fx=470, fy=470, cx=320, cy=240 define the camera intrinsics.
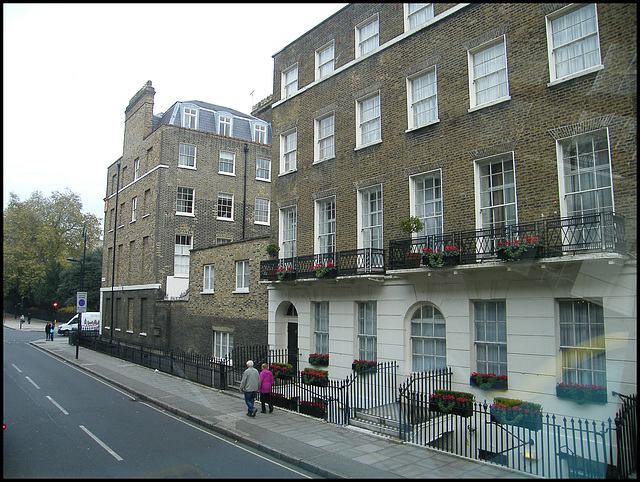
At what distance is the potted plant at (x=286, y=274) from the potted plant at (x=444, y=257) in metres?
6.19

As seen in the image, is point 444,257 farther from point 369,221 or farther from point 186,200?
point 186,200

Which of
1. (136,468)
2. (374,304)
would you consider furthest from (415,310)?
(136,468)

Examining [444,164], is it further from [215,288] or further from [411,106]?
[215,288]

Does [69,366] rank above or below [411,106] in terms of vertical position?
below

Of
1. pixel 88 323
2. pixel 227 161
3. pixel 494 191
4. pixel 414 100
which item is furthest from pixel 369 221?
pixel 88 323

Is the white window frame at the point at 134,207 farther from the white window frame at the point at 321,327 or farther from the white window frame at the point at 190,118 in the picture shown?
the white window frame at the point at 321,327

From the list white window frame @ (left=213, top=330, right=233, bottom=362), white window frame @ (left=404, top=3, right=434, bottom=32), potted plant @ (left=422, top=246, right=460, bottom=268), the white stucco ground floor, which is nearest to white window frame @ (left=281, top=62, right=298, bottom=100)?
white window frame @ (left=404, top=3, right=434, bottom=32)

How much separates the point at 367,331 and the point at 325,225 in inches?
170

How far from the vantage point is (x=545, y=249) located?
10344mm

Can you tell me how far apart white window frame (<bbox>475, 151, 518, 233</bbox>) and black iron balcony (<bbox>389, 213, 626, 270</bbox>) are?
1.03ft

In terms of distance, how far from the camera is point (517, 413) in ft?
33.2

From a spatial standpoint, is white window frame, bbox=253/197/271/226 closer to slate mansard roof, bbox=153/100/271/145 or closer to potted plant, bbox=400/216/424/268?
slate mansard roof, bbox=153/100/271/145

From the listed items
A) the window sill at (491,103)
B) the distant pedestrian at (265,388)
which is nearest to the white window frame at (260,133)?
the window sill at (491,103)

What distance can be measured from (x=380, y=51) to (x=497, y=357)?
10.4 m
